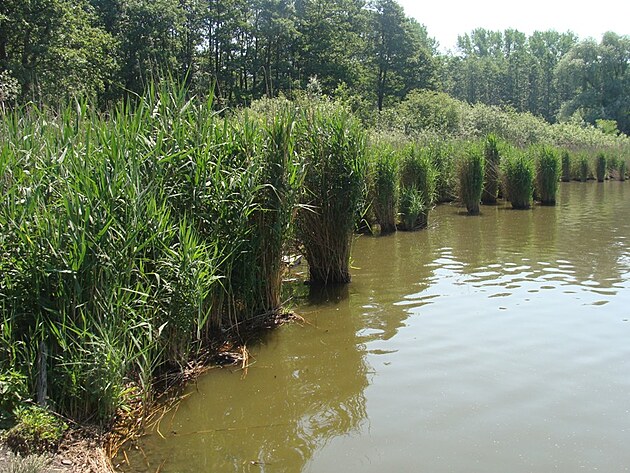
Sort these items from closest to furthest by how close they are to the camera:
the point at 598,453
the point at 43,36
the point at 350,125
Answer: the point at 598,453
the point at 350,125
the point at 43,36

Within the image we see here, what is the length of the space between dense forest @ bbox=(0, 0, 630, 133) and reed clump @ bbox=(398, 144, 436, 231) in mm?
3183

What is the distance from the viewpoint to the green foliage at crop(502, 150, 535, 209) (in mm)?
18078

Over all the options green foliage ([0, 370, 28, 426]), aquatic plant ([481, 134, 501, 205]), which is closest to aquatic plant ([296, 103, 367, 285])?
green foliage ([0, 370, 28, 426])

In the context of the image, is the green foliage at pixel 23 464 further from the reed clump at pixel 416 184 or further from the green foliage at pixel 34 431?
the reed clump at pixel 416 184

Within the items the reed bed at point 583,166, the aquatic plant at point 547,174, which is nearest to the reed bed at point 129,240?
the aquatic plant at point 547,174

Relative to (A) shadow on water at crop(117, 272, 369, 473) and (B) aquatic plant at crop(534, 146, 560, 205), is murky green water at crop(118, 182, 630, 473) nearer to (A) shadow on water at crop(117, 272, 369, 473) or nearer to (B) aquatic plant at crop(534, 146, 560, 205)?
(A) shadow on water at crop(117, 272, 369, 473)

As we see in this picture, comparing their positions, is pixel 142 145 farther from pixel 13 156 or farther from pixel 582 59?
pixel 582 59

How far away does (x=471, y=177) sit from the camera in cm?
1703

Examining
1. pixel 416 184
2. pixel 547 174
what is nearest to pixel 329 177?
pixel 416 184

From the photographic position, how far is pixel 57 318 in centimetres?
405

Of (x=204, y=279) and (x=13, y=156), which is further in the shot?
(x=204, y=279)

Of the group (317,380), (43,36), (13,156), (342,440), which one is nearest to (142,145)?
(13,156)

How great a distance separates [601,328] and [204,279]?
4540 mm

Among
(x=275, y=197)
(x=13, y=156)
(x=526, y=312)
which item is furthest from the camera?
(x=526, y=312)
